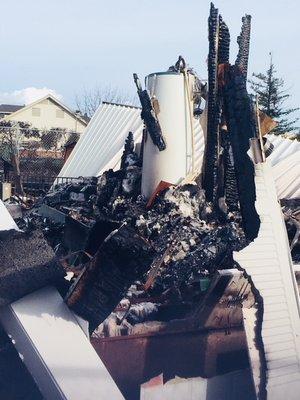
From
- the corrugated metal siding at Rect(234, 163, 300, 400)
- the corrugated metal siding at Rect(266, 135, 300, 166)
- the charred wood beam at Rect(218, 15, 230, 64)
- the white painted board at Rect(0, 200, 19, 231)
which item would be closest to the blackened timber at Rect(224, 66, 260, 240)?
the corrugated metal siding at Rect(234, 163, 300, 400)

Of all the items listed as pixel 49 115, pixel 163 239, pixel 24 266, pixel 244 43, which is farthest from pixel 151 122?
pixel 49 115

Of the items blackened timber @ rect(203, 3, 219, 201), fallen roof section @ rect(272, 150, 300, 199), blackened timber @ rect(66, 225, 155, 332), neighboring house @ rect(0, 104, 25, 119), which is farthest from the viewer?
neighboring house @ rect(0, 104, 25, 119)

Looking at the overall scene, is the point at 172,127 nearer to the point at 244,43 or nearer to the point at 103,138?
the point at 244,43

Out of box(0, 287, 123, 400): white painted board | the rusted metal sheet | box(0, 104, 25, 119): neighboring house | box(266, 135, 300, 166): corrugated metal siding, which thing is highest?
box(266, 135, 300, 166): corrugated metal siding

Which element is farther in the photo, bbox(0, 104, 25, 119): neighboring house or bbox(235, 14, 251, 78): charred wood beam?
bbox(0, 104, 25, 119): neighboring house

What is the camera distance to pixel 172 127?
6793 mm

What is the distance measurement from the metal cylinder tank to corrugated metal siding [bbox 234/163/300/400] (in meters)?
2.48

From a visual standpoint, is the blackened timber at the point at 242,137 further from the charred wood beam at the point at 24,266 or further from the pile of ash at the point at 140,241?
the charred wood beam at the point at 24,266

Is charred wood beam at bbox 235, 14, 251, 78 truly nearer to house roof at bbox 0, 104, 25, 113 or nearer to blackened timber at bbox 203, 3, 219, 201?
blackened timber at bbox 203, 3, 219, 201

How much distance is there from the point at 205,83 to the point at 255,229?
3.10 meters

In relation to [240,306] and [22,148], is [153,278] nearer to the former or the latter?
[240,306]

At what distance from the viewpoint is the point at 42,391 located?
141 inches

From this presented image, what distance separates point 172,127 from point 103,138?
14.9ft

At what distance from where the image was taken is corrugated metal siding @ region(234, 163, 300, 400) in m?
3.84
